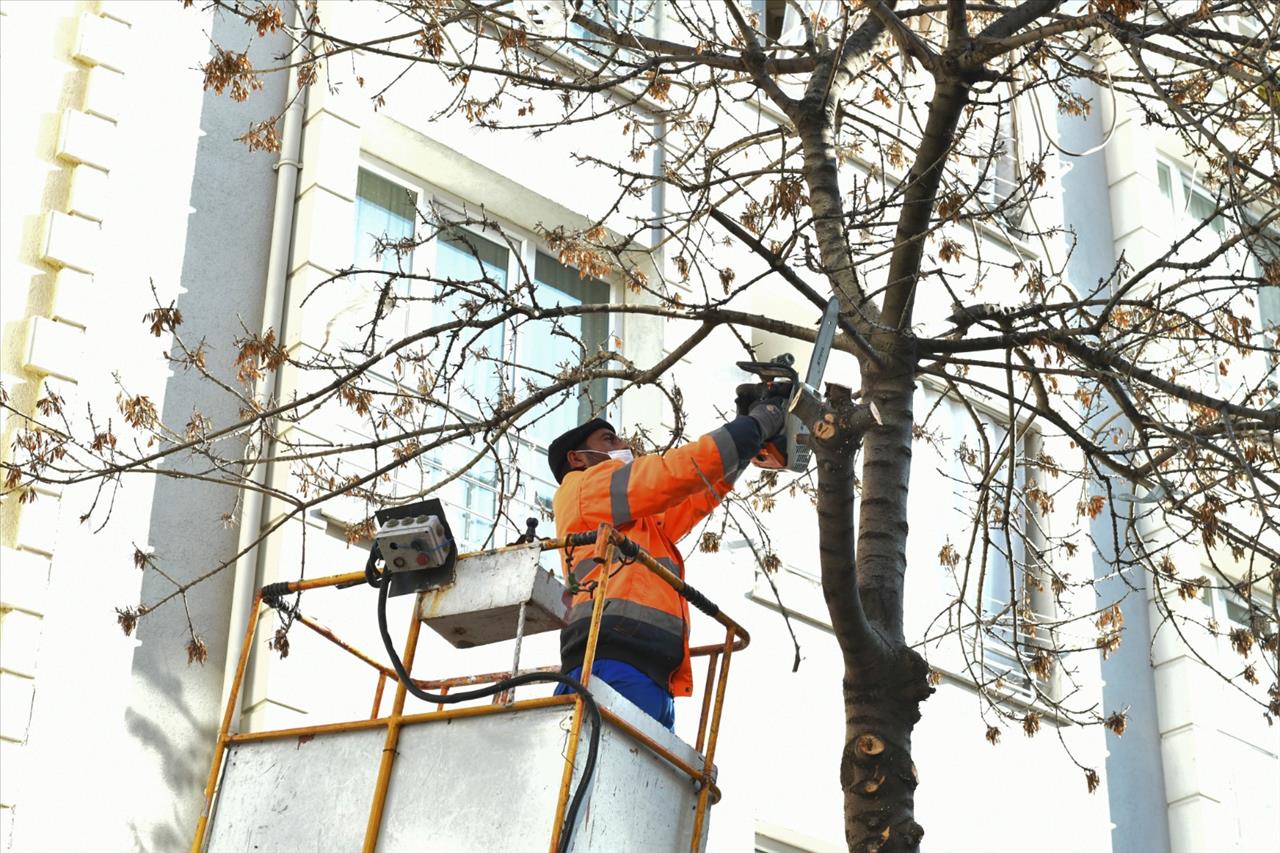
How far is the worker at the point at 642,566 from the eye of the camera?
741 cm

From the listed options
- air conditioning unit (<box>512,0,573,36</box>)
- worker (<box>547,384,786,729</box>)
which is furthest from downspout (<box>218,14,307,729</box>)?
worker (<box>547,384,786,729</box>)

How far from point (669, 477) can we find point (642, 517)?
361 millimetres

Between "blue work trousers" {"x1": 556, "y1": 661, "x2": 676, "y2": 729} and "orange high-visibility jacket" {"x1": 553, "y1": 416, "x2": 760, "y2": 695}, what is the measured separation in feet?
0.10

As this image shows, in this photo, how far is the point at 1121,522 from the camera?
17031mm

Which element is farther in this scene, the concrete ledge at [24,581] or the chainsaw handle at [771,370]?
the concrete ledge at [24,581]

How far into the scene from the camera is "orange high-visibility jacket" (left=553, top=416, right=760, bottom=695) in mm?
7406

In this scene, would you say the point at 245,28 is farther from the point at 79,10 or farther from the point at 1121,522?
the point at 1121,522

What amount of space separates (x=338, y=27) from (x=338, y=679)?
179 inches

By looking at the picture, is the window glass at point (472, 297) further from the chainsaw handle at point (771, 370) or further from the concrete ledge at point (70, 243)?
the chainsaw handle at point (771, 370)

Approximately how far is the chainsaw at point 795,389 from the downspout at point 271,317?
11.3 feet

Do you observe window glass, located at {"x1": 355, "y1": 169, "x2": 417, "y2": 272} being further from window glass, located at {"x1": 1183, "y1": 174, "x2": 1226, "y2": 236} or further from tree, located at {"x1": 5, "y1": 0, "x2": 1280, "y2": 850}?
window glass, located at {"x1": 1183, "y1": 174, "x2": 1226, "y2": 236}

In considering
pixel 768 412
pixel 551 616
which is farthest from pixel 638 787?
pixel 768 412

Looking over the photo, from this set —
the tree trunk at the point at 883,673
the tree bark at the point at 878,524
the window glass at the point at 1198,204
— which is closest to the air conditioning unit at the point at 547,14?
the tree bark at the point at 878,524

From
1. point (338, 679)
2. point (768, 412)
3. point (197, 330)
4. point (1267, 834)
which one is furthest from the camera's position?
point (1267, 834)
